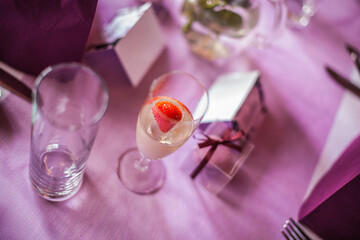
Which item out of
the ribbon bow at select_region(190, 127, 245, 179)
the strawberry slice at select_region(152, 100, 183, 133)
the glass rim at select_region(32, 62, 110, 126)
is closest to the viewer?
the glass rim at select_region(32, 62, 110, 126)

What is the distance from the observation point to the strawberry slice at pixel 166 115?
0.56 m

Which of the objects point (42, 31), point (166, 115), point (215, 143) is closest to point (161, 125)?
point (166, 115)

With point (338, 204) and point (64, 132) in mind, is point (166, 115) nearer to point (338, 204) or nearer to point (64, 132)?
point (64, 132)

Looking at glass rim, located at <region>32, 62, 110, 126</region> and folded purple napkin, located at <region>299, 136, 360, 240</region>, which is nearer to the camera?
glass rim, located at <region>32, 62, 110, 126</region>


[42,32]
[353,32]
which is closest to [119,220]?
[42,32]

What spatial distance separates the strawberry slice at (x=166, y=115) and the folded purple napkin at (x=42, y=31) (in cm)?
23

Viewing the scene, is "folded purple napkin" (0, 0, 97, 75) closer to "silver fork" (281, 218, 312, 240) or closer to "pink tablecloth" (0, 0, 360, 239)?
"pink tablecloth" (0, 0, 360, 239)

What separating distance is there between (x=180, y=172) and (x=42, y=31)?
1.34 ft

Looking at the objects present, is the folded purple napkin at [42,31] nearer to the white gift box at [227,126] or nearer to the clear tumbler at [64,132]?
the clear tumbler at [64,132]

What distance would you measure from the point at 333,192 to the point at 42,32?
25.7 inches

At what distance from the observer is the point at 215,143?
2.17 ft

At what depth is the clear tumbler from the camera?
493mm

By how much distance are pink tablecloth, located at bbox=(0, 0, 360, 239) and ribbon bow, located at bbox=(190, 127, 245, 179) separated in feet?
0.17

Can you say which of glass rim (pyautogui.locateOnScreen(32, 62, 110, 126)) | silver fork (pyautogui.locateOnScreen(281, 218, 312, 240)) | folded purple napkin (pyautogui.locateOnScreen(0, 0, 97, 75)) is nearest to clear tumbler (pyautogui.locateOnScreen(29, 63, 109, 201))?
glass rim (pyautogui.locateOnScreen(32, 62, 110, 126))
